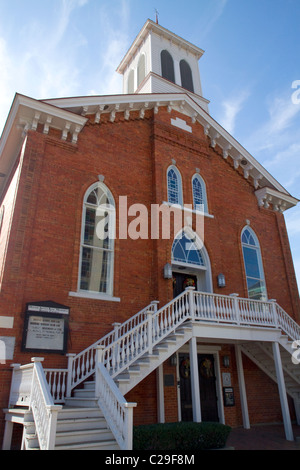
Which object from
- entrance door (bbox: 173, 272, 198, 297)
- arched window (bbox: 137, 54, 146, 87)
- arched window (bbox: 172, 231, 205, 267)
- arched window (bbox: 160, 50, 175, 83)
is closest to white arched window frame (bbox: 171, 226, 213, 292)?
arched window (bbox: 172, 231, 205, 267)

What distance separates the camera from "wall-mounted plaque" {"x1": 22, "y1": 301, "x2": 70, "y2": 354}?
9.62 m

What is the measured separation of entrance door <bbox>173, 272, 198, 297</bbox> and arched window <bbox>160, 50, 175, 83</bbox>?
11.6m

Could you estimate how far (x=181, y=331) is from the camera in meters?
10.6

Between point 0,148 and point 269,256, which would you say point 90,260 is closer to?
point 0,148

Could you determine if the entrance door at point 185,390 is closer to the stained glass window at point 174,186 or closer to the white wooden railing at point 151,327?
the white wooden railing at point 151,327

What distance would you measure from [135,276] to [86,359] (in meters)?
3.22

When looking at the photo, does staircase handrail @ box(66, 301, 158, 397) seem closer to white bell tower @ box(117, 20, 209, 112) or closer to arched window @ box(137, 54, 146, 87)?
white bell tower @ box(117, 20, 209, 112)

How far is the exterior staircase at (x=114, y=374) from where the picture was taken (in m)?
6.76

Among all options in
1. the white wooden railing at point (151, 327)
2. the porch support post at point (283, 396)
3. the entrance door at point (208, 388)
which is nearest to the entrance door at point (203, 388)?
the entrance door at point (208, 388)

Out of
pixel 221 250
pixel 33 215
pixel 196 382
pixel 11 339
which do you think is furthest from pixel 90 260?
pixel 221 250

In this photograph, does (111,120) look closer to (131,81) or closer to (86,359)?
(86,359)

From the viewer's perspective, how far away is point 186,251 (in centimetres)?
1412

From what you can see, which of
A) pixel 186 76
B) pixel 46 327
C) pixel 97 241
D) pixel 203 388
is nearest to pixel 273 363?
pixel 203 388

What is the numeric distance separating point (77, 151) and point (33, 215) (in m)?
3.10
